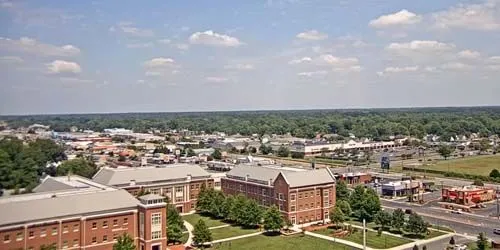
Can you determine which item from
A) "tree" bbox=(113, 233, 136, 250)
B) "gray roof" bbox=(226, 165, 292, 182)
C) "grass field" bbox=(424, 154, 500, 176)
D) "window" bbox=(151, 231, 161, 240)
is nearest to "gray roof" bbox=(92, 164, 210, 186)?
"gray roof" bbox=(226, 165, 292, 182)

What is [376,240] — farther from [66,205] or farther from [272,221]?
[66,205]

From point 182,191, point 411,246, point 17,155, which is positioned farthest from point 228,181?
point 17,155

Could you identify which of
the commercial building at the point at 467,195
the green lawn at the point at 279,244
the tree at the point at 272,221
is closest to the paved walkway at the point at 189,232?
the green lawn at the point at 279,244

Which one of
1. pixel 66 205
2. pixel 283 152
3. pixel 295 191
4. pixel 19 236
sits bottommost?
pixel 283 152

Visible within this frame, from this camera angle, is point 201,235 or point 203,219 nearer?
point 201,235

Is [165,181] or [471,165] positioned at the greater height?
[165,181]

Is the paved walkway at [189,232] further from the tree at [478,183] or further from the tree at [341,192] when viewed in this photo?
the tree at [478,183]

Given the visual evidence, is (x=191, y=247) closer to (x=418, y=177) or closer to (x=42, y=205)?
(x=42, y=205)

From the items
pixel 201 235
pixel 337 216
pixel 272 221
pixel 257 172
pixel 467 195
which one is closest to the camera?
pixel 201 235

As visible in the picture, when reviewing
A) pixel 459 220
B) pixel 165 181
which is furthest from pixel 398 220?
pixel 165 181
